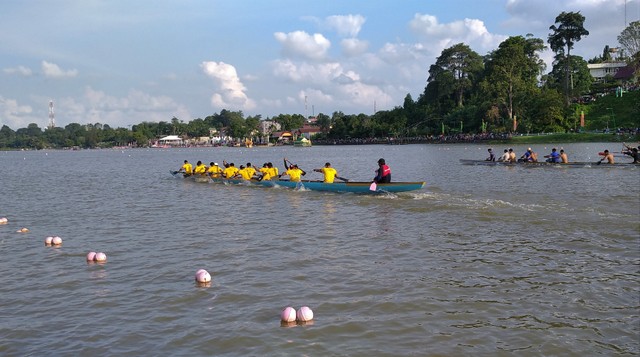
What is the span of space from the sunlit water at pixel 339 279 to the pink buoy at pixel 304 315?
15 cm

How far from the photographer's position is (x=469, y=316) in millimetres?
7871

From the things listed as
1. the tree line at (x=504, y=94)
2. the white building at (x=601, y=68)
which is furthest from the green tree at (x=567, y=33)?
the white building at (x=601, y=68)

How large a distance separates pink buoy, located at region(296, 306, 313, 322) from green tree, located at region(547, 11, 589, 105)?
86185mm

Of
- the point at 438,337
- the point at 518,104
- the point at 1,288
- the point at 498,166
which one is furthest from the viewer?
the point at 518,104

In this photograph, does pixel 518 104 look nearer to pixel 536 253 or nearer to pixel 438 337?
pixel 536 253

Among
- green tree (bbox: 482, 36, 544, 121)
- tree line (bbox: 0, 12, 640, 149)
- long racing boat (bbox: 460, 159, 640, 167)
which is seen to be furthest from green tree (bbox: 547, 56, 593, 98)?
long racing boat (bbox: 460, 159, 640, 167)

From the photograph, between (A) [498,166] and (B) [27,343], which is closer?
(B) [27,343]

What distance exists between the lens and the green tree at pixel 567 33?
84.8 metres

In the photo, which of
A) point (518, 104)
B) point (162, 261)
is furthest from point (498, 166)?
point (518, 104)

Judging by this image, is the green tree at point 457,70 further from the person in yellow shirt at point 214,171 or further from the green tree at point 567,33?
the person in yellow shirt at point 214,171

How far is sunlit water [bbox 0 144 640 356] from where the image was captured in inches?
282

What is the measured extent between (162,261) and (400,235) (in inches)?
249

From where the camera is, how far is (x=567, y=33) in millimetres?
86125

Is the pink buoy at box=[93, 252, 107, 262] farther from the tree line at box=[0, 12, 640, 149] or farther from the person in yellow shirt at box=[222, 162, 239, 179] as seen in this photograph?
the tree line at box=[0, 12, 640, 149]
